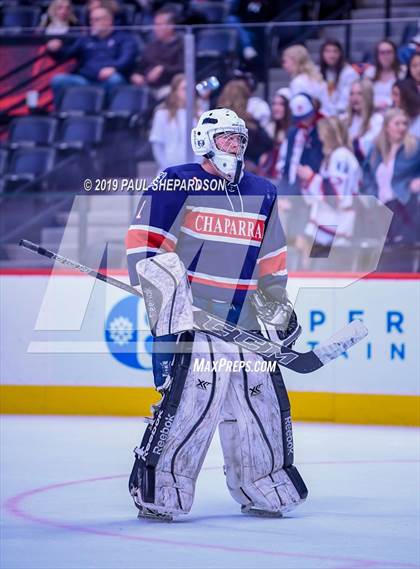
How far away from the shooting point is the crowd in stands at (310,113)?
24.5 feet

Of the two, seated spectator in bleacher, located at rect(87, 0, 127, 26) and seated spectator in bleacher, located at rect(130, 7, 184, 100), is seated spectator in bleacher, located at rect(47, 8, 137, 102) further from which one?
seated spectator in bleacher, located at rect(87, 0, 127, 26)

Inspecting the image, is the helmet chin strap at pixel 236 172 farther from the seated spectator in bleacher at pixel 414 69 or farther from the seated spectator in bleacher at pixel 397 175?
the seated spectator in bleacher at pixel 414 69

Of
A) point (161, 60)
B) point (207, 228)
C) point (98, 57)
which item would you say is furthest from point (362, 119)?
point (207, 228)

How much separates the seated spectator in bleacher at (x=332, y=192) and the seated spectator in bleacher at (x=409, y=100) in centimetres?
35

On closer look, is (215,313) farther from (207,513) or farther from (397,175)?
(397,175)

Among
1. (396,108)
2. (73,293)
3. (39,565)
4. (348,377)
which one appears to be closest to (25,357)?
(73,293)

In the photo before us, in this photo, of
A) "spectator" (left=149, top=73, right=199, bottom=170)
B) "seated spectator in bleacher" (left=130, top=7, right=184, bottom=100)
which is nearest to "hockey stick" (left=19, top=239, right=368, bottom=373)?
"spectator" (left=149, top=73, right=199, bottom=170)

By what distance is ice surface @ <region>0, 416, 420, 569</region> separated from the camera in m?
3.77

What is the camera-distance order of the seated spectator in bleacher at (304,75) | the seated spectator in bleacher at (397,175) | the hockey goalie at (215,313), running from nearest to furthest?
the hockey goalie at (215,313), the seated spectator in bleacher at (397,175), the seated spectator in bleacher at (304,75)

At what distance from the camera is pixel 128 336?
7.57m

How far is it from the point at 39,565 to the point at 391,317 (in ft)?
13.0

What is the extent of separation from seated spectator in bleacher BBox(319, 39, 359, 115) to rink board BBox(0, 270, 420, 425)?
110 centimetres

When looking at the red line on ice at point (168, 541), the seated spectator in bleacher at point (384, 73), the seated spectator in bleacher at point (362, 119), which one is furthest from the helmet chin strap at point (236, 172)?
the seated spectator in bleacher at point (384, 73)

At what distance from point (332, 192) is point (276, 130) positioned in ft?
2.00
